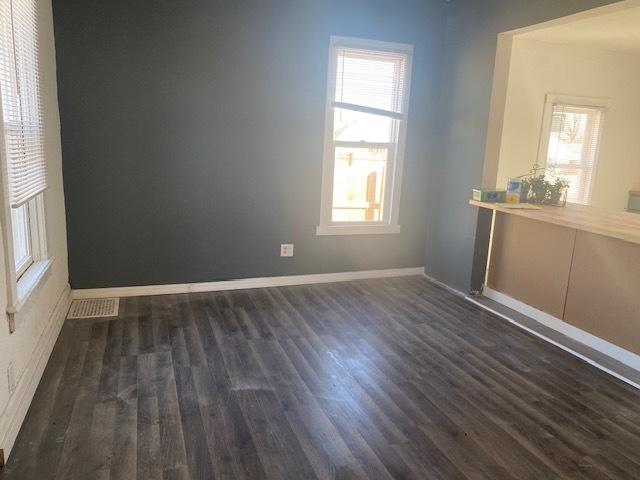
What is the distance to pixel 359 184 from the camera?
4805 millimetres

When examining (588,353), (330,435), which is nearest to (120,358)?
(330,435)

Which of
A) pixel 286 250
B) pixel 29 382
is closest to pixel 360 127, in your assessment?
pixel 286 250

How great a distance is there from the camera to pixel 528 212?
382 centimetres

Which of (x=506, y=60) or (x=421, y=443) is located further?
(x=506, y=60)

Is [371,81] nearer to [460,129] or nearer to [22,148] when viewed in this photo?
[460,129]

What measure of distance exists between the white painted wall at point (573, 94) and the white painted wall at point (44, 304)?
436 centimetres

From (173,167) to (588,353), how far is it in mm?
3347

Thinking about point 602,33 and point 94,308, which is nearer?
point 94,308

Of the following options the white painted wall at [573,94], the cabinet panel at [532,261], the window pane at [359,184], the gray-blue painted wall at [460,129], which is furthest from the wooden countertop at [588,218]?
the white painted wall at [573,94]

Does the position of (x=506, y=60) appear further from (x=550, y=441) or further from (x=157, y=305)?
(x=157, y=305)

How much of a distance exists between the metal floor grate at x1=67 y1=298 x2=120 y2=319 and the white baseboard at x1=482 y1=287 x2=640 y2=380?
122 inches

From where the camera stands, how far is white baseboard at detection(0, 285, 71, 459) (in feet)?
7.00

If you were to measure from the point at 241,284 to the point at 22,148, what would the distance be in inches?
87.8

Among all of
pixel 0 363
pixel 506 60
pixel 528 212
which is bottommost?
pixel 0 363
